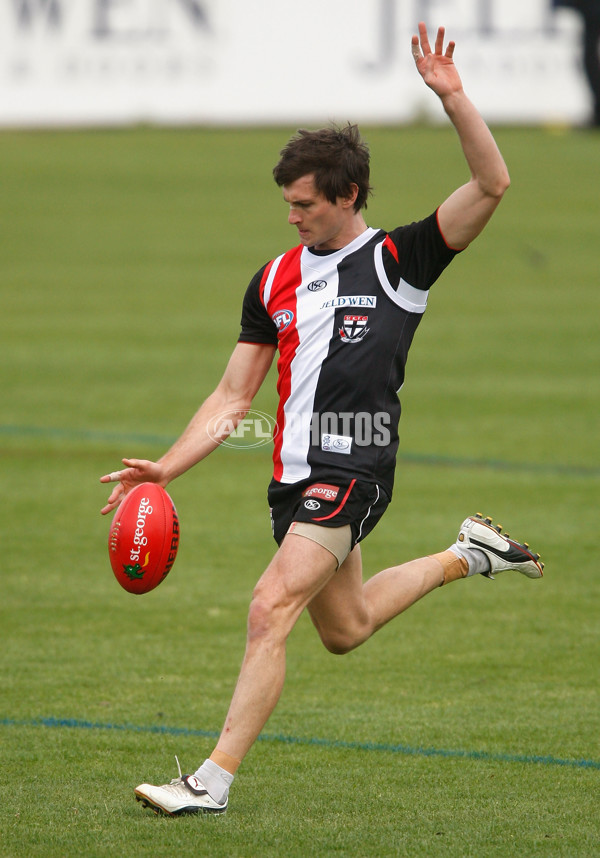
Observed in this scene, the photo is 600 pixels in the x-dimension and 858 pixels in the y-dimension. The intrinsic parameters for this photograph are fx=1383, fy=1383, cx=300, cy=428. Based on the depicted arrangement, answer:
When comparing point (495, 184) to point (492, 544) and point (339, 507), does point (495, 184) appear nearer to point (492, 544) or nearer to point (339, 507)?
point (339, 507)

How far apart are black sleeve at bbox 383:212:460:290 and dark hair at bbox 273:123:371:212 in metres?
0.28

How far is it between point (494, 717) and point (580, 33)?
29.3 m

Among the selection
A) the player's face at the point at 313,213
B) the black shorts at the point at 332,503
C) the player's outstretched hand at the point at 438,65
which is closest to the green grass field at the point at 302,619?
the black shorts at the point at 332,503

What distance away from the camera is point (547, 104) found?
114 feet

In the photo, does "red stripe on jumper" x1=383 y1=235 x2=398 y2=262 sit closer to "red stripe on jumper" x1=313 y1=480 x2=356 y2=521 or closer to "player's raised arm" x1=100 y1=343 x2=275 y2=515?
"player's raised arm" x1=100 y1=343 x2=275 y2=515

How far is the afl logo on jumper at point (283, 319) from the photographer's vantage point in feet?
18.3

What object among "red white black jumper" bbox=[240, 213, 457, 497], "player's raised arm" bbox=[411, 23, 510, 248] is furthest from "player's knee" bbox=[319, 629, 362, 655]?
"player's raised arm" bbox=[411, 23, 510, 248]

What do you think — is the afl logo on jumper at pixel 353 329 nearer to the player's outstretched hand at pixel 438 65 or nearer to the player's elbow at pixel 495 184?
the player's elbow at pixel 495 184

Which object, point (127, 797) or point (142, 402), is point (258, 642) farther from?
point (142, 402)

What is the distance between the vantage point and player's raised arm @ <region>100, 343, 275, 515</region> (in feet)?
18.5

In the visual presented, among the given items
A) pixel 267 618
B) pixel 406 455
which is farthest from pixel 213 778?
pixel 406 455

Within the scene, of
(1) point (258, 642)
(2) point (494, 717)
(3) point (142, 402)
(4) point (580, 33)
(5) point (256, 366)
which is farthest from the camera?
(4) point (580, 33)

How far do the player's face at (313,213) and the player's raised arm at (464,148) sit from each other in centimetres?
41

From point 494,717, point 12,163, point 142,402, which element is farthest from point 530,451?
point 12,163
